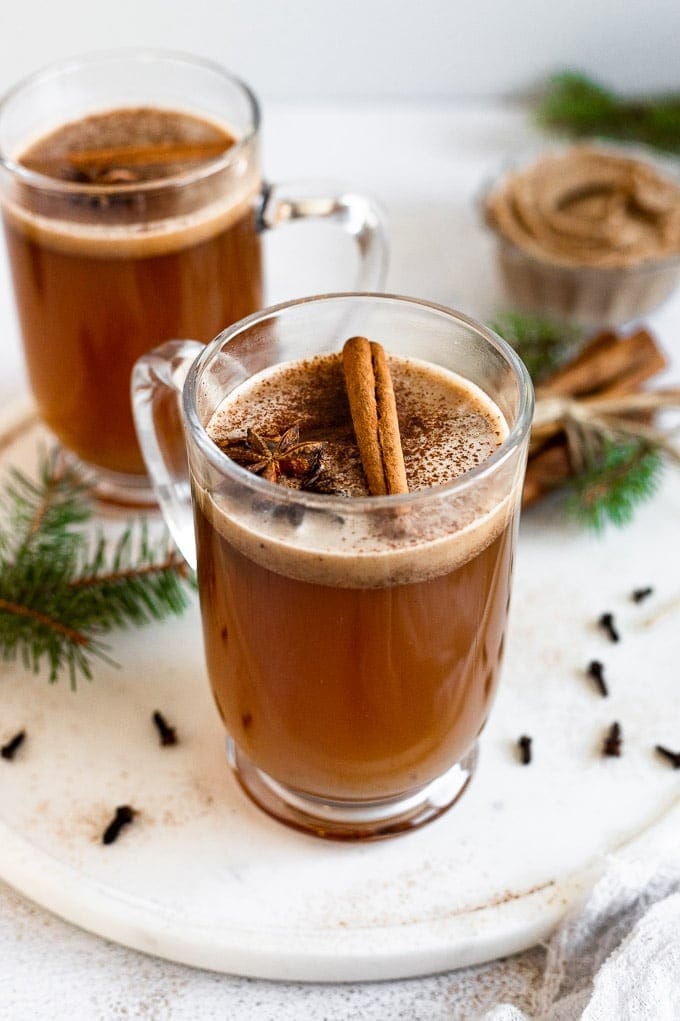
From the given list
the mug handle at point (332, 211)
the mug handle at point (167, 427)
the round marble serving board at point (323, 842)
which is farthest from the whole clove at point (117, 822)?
the mug handle at point (332, 211)

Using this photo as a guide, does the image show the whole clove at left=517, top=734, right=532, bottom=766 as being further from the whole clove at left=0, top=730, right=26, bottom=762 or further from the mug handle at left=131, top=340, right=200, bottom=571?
the whole clove at left=0, top=730, right=26, bottom=762

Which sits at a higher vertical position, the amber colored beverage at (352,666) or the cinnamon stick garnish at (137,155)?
the cinnamon stick garnish at (137,155)

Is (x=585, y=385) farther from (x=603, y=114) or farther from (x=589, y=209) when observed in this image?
(x=603, y=114)

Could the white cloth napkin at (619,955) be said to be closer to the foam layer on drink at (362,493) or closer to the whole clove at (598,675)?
the whole clove at (598,675)

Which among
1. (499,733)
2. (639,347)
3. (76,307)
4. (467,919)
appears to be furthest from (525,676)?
(76,307)

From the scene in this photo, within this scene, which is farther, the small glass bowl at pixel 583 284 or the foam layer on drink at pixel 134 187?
the small glass bowl at pixel 583 284

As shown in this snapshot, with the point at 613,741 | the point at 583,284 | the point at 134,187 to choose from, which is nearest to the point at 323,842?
the point at 613,741

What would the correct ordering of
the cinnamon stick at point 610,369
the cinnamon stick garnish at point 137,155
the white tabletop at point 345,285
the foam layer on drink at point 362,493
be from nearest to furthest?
the foam layer on drink at point 362,493, the white tabletop at point 345,285, the cinnamon stick garnish at point 137,155, the cinnamon stick at point 610,369
